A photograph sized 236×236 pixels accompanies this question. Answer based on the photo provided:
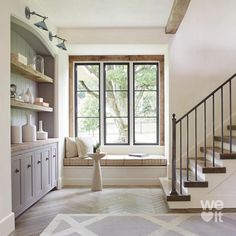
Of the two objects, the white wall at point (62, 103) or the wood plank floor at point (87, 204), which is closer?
the wood plank floor at point (87, 204)

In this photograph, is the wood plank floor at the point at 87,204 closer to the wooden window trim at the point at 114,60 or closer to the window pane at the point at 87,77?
the wooden window trim at the point at 114,60

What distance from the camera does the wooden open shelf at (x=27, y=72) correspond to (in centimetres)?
367

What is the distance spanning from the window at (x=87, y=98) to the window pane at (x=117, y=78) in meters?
0.23

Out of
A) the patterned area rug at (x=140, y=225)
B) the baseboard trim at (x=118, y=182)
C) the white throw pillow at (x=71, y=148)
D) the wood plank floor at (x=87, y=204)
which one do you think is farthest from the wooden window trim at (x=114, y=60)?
the patterned area rug at (x=140, y=225)

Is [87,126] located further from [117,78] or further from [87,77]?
[117,78]

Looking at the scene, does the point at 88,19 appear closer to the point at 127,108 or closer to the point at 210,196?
the point at 127,108

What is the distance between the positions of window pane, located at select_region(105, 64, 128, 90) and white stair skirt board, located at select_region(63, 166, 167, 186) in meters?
1.76

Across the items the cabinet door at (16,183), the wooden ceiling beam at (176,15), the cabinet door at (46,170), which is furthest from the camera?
the cabinet door at (46,170)

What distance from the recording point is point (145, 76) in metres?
6.26

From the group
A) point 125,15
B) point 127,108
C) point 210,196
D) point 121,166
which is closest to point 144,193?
point 121,166

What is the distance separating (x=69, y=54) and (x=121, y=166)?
2.44 metres

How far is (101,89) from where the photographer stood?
6246 mm

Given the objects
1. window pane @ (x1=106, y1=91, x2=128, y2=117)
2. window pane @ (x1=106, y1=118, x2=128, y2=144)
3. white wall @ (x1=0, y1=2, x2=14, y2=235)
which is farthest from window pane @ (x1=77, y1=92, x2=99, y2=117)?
white wall @ (x1=0, y1=2, x2=14, y2=235)

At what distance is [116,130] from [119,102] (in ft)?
1.94
